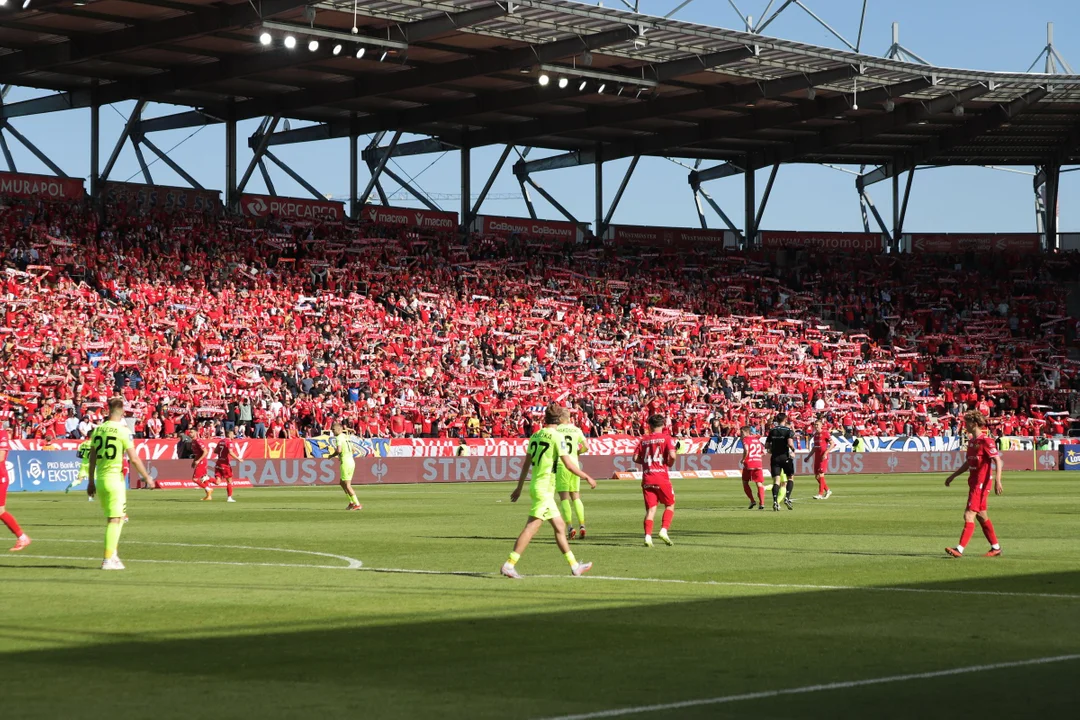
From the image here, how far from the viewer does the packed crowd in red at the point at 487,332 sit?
156ft

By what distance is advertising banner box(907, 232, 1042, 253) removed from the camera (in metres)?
79.4

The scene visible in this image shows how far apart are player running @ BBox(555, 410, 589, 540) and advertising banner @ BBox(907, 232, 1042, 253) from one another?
193ft

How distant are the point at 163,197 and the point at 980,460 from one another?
45.6 metres

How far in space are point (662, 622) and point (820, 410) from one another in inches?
1896

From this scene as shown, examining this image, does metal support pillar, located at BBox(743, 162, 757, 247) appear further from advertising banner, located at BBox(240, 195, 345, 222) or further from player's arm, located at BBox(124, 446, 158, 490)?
player's arm, located at BBox(124, 446, 158, 490)

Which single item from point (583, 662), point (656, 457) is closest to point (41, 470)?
point (656, 457)

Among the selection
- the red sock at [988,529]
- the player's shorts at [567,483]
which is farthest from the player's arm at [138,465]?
the red sock at [988,529]

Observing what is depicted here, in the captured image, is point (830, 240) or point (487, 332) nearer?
point (487, 332)

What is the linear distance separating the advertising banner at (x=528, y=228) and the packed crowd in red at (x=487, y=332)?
1130 millimetres

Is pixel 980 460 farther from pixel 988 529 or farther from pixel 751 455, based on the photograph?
pixel 751 455

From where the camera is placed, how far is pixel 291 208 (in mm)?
62719

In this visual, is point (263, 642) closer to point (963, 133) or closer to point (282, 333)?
point (282, 333)

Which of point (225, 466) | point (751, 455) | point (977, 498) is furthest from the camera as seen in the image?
point (225, 466)

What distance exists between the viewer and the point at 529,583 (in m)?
16.5
